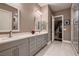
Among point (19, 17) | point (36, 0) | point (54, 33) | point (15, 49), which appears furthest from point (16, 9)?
point (54, 33)

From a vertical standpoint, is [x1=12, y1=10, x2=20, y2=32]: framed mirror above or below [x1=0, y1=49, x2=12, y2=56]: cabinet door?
above

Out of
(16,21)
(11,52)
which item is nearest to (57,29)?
(16,21)

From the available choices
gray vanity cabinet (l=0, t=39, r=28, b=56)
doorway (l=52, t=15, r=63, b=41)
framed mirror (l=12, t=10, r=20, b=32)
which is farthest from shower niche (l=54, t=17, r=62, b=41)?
gray vanity cabinet (l=0, t=39, r=28, b=56)

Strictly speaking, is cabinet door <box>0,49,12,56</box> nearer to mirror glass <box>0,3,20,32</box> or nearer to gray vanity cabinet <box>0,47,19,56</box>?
gray vanity cabinet <box>0,47,19,56</box>

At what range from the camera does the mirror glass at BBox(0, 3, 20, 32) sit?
2.09m

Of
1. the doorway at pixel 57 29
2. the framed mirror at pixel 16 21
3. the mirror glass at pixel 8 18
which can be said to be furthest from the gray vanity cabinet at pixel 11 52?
the doorway at pixel 57 29

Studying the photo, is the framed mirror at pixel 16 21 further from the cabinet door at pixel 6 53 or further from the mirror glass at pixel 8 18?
the cabinet door at pixel 6 53

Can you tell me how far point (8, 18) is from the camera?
230 cm

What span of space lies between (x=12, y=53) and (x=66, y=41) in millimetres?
4851

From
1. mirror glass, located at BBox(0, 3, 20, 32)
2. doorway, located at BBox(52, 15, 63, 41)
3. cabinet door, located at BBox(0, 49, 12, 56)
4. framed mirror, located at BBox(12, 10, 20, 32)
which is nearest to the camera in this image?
cabinet door, located at BBox(0, 49, 12, 56)

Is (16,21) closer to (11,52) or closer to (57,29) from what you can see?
(11,52)

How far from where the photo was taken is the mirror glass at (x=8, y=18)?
2.09 metres

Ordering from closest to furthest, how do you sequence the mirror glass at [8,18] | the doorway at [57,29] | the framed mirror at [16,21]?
the mirror glass at [8,18]
the framed mirror at [16,21]
the doorway at [57,29]

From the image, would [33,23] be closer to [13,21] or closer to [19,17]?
[19,17]
